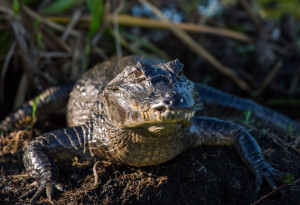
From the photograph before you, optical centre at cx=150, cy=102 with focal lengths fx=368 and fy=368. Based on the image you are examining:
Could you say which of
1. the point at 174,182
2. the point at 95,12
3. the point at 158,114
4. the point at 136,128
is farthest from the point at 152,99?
the point at 95,12

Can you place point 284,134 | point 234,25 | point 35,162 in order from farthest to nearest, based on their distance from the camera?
1. point 234,25
2. point 284,134
3. point 35,162

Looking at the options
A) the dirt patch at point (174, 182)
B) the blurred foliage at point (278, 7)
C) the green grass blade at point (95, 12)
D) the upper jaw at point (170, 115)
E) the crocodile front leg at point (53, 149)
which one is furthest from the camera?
the blurred foliage at point (278, 7)

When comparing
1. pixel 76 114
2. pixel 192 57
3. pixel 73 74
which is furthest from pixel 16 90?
pixel 192 57

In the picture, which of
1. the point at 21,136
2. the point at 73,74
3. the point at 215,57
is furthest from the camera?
the point at 215,57

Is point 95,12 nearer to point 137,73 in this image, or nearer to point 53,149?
point 53,149

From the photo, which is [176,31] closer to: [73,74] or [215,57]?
[215,57]

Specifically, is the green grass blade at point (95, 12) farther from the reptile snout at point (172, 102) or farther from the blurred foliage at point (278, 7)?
the blurred foliage at point (278, 7)

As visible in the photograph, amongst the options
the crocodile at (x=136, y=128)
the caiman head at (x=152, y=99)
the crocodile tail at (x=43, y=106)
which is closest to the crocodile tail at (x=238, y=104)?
the crocodile at (x=136, y=128)

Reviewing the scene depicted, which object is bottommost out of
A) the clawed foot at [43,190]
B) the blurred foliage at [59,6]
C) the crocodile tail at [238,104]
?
the clawed foot at [43,190]
